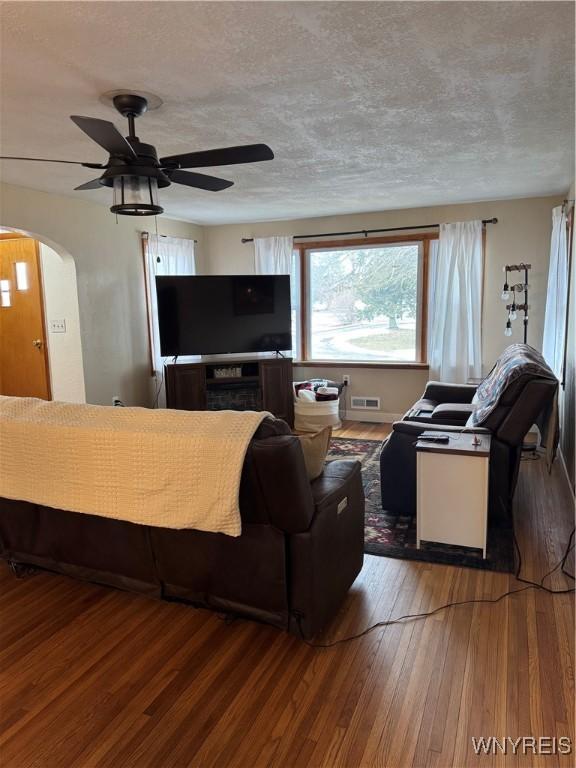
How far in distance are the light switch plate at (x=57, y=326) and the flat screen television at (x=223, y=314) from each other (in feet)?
3.18

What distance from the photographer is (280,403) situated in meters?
5.72

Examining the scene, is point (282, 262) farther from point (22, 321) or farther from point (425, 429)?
point (425, 429)

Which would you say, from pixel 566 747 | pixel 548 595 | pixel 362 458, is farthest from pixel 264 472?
pixel 362 458

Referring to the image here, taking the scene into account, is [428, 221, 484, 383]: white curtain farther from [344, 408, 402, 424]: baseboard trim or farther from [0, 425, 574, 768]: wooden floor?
[0, 425, 574, 768]: wooden floor

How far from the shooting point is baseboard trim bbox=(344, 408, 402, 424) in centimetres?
600

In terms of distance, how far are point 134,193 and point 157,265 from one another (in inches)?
132

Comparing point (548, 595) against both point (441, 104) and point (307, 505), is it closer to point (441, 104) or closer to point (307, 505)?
point (307, 505)

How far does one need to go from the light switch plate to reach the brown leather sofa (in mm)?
2601

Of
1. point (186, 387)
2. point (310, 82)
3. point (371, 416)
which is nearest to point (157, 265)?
point (186, 387)

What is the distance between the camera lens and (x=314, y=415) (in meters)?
5.64

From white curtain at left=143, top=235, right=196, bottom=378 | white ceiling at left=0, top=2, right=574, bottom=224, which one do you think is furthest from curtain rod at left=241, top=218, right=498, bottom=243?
white ceiling at left=0, top=2, right=574, bottom=224

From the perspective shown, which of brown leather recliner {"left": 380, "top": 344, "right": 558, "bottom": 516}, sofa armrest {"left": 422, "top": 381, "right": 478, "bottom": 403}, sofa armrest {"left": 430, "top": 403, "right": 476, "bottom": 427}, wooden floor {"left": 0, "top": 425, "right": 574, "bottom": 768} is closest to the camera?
wooden floor {"left": 0, "top": 425, "right": 574, "bottom": 768}

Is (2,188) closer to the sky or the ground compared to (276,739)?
closer to the sky

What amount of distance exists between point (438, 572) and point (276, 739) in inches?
51.9
